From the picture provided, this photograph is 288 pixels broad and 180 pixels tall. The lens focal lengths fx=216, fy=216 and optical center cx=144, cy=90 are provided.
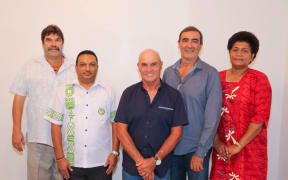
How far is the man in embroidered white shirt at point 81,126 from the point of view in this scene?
1961mm

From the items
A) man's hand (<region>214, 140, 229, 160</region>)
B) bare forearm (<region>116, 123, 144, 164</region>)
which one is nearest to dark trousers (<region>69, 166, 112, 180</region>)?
bare forearm (<region>116, 123, 144, 164</region>)

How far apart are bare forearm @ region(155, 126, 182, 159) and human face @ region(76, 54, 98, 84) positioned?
0.88 m

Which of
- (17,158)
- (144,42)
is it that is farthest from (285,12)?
(17,158)

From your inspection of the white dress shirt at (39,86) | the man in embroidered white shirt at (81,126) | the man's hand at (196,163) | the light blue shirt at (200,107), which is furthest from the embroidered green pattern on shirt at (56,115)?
the man's hand at (196,163)

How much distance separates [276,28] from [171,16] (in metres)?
1.26

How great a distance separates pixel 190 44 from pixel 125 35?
115cm

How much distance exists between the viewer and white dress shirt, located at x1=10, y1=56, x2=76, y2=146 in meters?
2.24

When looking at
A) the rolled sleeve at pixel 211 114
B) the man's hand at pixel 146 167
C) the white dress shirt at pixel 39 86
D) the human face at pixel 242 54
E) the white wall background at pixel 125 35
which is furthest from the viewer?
the white wall background at pixel 125 35

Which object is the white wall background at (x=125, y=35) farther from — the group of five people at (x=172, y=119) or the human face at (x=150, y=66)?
the human face at (x=150, y=66)

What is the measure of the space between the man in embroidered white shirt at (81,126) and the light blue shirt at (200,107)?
0.73 meters

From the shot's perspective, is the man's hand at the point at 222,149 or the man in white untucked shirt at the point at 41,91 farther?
the man in white untucked shirt at the point at 41,91

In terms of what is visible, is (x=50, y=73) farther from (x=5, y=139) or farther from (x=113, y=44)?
(x=5, y=139)

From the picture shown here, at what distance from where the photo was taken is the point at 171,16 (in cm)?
287

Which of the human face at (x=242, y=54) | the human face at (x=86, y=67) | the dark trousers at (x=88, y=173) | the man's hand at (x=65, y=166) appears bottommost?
the dark trousers at (x=88, y=173)
